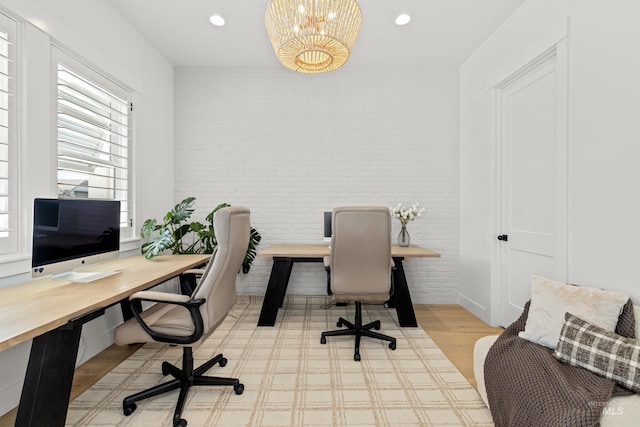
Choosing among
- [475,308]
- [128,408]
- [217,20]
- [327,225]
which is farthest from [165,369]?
[475,308]

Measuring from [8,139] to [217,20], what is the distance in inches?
74.5

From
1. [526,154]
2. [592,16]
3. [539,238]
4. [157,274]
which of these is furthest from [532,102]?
[157,274]

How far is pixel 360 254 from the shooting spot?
2.34 metres

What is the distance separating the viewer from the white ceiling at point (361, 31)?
8.66 ft

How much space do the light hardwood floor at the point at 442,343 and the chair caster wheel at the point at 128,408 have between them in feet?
1.49

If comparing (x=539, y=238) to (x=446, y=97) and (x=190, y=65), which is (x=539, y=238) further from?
(x=190, y=65)

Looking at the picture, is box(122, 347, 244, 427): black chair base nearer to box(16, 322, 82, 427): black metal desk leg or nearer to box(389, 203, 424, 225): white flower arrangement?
box(16, 322, 82, 427): black metal desk leg

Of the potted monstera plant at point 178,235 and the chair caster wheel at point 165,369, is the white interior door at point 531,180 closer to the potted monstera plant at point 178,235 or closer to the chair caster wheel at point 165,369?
the potted monstera plant at point 178,235

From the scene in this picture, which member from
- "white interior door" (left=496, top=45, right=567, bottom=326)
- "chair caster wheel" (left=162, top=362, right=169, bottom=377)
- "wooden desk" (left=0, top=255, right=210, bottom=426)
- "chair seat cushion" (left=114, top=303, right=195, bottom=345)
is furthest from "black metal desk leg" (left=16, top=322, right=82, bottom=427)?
"white interior door" (left=496, top=45, right=567, bottom=326)

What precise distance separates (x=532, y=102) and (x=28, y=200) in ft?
12.2

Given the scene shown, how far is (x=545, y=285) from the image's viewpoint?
6.07ft

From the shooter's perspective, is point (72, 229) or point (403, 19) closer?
point (72, 229)

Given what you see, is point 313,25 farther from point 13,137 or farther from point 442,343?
point 442,343

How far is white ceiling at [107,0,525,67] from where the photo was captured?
2.64 m
